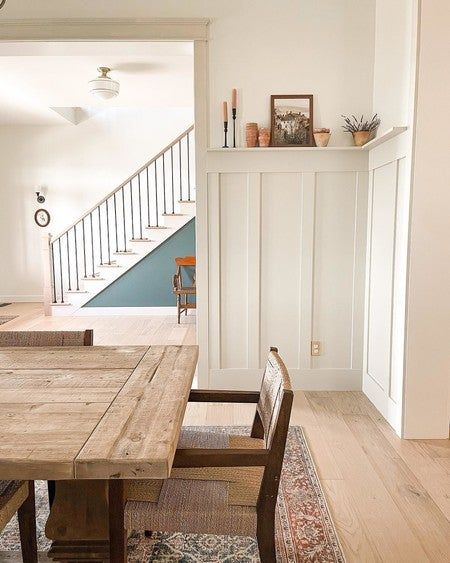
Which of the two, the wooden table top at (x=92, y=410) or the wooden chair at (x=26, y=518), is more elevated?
the wooden table top at (x=92, y=410)

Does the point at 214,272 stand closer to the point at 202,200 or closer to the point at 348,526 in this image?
the point at 202,200

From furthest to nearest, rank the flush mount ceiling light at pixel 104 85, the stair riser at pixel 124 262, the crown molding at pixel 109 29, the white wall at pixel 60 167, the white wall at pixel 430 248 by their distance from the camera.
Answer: the white wall at pixel 60 167 → the stair riser at pixel 124 262 → the flush mount ceiling light at pixel 104 85 → the crown molding at pixel 109 29 → the white wall at pixel 430 248

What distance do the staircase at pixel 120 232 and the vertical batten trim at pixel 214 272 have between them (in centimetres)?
348

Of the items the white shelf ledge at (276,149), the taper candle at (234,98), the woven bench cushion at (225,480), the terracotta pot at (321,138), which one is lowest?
the woven bench cushion at (225,480)

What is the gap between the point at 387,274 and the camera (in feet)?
10.5

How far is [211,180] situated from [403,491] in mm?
2405

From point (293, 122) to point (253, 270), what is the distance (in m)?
1.16

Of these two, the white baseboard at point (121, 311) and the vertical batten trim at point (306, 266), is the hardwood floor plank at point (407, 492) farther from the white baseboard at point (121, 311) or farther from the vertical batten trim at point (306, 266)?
the white baseboard at point (121, 311)

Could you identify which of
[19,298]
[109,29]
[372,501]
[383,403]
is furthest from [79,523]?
[19,298]

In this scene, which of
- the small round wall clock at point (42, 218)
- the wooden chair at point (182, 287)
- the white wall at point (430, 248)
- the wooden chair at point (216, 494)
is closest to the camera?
the wooden chair at point (216, 494)

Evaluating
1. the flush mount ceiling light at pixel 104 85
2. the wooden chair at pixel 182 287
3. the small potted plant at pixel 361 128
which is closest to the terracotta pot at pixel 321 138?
the small potted plant at pixel 361 128

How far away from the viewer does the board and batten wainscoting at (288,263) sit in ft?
11.7

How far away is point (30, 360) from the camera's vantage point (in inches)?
73.4

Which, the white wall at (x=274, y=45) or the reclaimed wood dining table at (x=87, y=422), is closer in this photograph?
the reclaimed wood dining table at (x=87, y=422)
